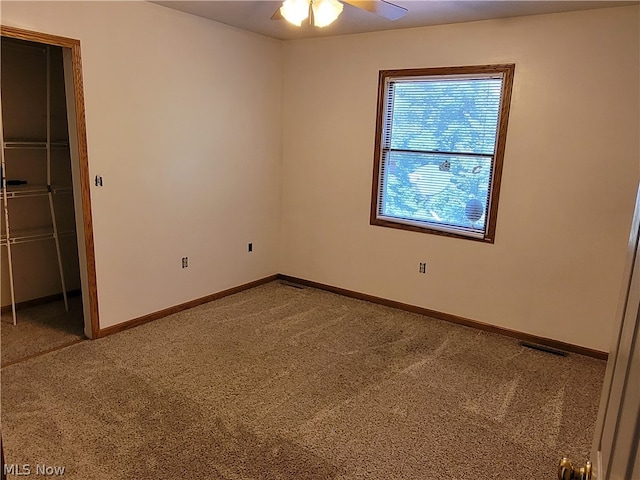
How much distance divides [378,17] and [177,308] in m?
3.06

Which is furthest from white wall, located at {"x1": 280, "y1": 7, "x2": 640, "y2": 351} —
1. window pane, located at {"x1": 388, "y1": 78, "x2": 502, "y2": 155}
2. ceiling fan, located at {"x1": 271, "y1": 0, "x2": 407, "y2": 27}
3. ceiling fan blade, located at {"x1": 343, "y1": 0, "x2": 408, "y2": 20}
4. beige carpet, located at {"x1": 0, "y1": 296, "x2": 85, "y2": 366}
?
beige carpet, located at {"x1": 0, "y1": 296, "x2": 85, "y2": 366}

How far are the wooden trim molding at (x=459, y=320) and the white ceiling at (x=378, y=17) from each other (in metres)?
2.50

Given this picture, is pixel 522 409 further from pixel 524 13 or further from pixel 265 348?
pixel 524 13

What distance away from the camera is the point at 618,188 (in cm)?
335

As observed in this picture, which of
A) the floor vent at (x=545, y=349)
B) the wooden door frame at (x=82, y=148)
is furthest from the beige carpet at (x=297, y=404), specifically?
the wooden door frame at (x=82, y=148)

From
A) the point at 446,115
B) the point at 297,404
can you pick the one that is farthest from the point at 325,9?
the point at 297,404

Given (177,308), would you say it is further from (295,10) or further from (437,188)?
(295,10)

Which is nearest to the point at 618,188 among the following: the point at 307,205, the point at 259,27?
the point at 307,205

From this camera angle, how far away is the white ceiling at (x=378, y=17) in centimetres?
326

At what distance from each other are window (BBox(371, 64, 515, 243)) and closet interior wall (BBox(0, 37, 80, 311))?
9.69ft

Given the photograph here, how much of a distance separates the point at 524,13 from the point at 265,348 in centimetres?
321

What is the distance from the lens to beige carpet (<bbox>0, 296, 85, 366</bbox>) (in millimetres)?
3383

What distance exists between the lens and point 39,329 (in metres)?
3.75

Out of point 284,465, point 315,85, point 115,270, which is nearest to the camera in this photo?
point 284,465
